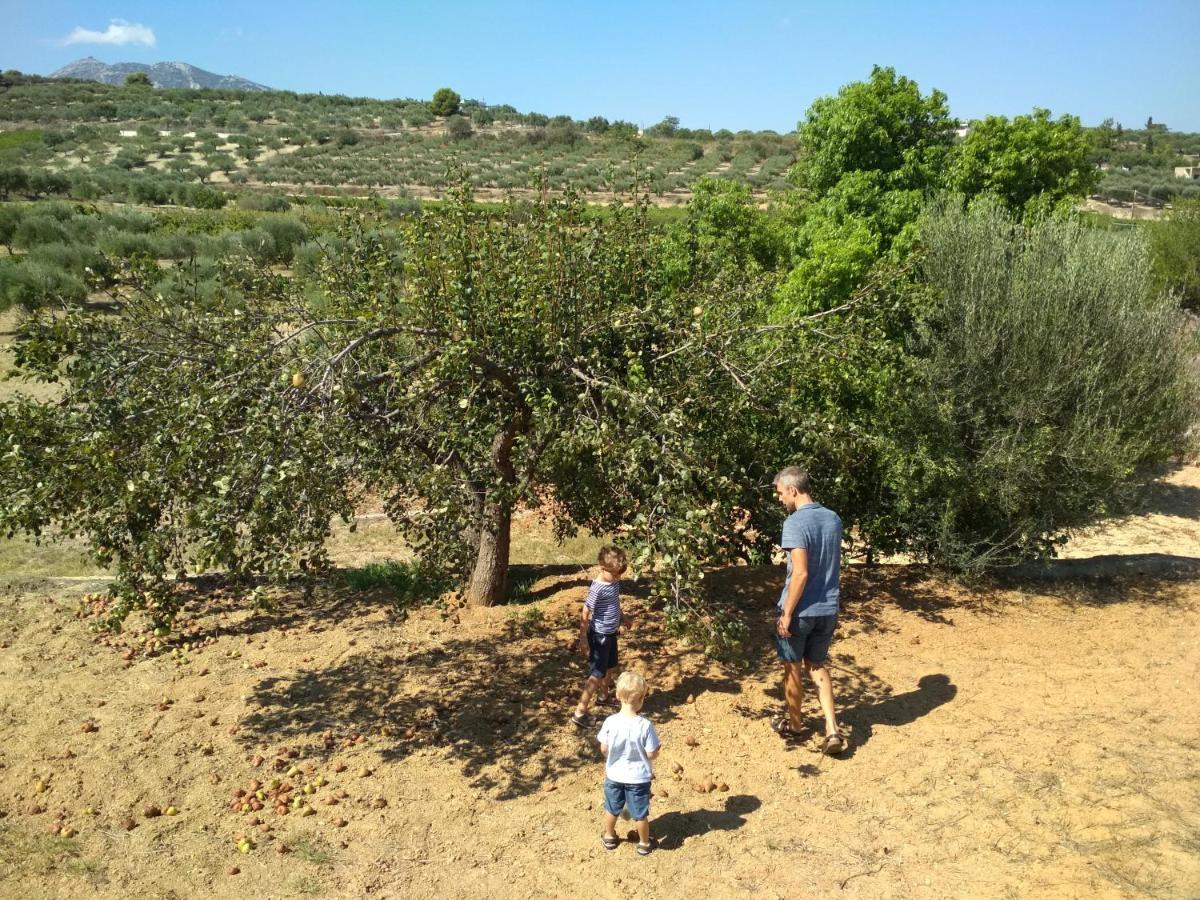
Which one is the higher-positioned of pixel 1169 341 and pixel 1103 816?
pixel 1169 341

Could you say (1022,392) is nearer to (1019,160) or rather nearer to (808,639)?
(808,639)

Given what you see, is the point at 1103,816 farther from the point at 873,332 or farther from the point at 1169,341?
the point at 1169,341

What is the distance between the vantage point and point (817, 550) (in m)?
5.41

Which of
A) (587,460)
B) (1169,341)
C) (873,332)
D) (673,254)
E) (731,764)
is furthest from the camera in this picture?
(673,254)

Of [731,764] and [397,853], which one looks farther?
[731,764]

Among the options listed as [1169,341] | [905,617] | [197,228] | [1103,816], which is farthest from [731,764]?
[197,228]

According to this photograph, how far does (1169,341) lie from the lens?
28.1 ft

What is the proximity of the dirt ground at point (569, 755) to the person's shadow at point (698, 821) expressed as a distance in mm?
18

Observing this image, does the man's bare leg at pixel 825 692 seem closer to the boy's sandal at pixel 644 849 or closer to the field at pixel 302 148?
the boy's sandal at pixel 644 849

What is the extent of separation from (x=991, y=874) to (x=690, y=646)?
117 inches

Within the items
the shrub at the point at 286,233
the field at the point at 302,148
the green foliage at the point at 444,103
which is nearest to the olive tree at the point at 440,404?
the shrub at the point at 286,233

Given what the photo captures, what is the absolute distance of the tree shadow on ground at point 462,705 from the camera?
19.4 ft

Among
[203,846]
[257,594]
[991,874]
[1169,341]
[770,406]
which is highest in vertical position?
[1169,341]

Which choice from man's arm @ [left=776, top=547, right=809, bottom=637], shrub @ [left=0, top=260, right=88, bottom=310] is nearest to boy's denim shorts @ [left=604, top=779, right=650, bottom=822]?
man's arm @ [left=776, top=547, right=809, bottom=637]
